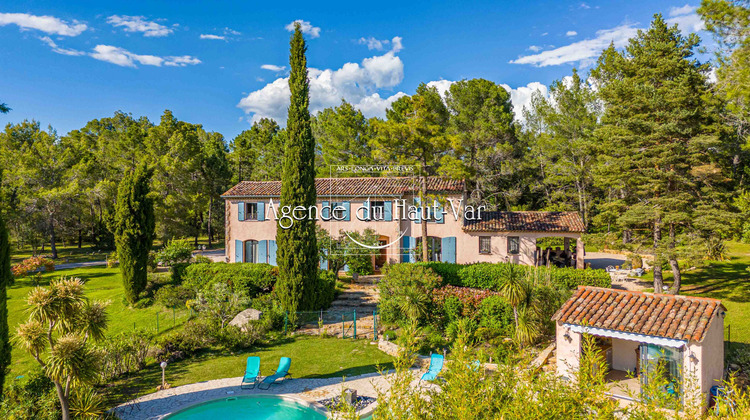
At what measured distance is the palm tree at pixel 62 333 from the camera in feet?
30.1

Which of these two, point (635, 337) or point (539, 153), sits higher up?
point (539, 153)

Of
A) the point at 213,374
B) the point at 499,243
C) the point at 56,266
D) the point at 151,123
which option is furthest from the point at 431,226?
the point at 151,123

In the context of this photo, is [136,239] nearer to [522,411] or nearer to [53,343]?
[53,343]

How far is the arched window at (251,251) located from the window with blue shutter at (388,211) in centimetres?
932

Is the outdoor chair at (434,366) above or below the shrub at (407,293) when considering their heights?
below

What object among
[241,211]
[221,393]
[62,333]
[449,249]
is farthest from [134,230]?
[449,249]

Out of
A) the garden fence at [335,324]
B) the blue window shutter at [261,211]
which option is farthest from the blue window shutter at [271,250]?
the garden fence at [335,324]

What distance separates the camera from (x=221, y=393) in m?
12.5

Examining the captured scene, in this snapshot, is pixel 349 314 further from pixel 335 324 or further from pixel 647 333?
pixel 647 333

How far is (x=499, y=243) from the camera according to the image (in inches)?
1009

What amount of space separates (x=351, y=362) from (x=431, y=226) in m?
13.4

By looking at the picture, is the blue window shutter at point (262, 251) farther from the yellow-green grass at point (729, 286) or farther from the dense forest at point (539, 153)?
the yellow-green grass at point (729, 286)

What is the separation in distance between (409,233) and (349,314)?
858cm

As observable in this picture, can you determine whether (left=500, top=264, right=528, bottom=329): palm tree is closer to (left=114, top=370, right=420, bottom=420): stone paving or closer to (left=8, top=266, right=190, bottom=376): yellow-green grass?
(left=114, top=370, right=420, bottom=420): stone paving
